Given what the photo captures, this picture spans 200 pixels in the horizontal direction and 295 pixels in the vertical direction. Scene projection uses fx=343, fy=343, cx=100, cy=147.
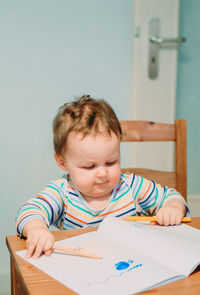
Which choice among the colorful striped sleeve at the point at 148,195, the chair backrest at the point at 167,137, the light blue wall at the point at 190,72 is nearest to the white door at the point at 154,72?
the light blue wall at the point at 190,72

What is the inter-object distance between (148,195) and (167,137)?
38 centimetres

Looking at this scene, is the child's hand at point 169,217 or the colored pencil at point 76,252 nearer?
the colored pencil at point 76,252

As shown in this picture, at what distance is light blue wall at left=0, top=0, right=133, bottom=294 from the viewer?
5.24ft

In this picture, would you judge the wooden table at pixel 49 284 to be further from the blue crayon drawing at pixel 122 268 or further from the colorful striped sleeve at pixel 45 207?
the colorful striped sleeve at pixel 45 207

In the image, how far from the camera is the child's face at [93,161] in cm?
74

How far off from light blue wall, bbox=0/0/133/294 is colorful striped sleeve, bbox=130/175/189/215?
871 mm

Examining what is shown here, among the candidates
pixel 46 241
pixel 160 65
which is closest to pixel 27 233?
pixel 46 241

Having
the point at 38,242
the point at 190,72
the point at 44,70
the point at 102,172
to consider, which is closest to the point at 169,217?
the point at 102,172

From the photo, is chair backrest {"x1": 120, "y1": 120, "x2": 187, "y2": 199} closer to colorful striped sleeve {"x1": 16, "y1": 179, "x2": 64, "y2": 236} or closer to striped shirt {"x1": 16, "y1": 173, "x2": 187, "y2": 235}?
striped shirt {"x1": 16, "y1": 173, "x2": 187, "y2": 235}

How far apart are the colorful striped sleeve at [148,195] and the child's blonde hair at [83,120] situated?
16 centimetres

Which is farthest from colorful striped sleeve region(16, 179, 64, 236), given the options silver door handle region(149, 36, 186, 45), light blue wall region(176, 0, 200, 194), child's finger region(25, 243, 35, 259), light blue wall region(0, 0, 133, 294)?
light blue wall region(176, 0, 200, 194)

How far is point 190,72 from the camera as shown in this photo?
1968mm

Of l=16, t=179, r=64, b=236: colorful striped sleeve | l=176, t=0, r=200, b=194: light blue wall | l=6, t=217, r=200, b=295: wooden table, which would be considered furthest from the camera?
l=176, t=0, r=200, b=194: light blue wall

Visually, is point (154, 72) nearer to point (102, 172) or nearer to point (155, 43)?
point (155, 43)
